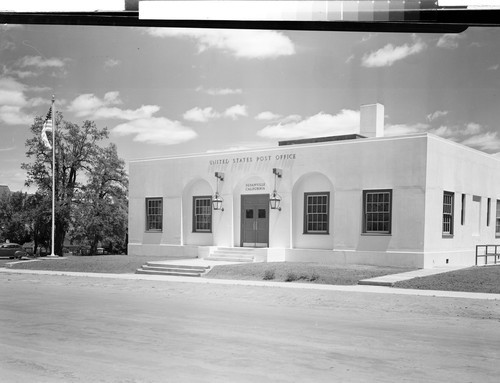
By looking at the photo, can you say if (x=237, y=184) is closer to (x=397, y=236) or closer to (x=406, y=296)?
(x=397, y=236)

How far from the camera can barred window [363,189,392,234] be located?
14.9m

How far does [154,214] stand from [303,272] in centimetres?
791

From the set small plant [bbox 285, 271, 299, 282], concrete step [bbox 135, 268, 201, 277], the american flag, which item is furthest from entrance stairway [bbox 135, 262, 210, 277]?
the american flag

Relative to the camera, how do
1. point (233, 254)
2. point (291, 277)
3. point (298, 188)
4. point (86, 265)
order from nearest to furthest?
point (291, 277), point (298, 188), point (86, 265), point (233, 254)

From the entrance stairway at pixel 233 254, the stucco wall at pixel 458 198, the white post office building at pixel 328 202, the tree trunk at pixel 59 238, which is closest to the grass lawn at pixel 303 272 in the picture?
the white post office building at pixel 328 202

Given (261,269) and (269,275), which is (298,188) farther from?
(269,275)

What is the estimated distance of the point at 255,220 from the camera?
17.7m

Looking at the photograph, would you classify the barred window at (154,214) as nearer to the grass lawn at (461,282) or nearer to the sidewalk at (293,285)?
the sidewalk at (293,285)

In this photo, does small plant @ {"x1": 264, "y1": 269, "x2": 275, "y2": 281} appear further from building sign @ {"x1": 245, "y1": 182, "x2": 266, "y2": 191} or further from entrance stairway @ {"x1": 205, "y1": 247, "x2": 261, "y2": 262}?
building sign @ {"x1": 245, "y1": 182, "x2": 266, "y2": 191}

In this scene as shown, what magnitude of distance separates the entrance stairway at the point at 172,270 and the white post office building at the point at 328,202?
85.0 inches

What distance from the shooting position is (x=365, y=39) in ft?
23.0

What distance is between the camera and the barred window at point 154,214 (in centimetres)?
1964

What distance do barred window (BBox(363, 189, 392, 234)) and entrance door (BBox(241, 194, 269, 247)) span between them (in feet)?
11.4

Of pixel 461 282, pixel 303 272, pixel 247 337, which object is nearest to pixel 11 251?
pixel 303 272
